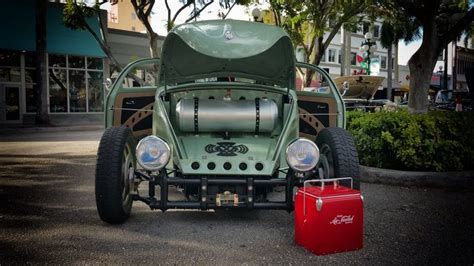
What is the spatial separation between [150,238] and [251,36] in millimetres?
2371

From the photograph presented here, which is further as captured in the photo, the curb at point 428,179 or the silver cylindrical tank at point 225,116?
the curb at point 428,179

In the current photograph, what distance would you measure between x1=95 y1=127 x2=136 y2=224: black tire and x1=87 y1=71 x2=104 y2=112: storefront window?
75.0ft

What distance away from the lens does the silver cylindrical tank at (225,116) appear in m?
4.66

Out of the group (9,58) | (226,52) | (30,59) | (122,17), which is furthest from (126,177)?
(122,17)

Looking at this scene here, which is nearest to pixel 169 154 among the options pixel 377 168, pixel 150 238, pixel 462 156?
pixel 150 238

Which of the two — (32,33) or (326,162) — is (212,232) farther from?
(32,33)

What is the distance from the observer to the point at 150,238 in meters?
3.89

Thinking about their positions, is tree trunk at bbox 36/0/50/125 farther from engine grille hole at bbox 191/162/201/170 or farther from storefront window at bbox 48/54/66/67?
engine grille hole at bbox 191/162/201/170

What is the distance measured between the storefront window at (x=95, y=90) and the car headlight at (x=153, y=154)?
76.4 feet

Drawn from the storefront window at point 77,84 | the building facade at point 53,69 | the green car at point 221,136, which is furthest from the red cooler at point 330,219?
the storefront window at point 77,84

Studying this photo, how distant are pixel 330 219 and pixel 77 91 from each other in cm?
2431

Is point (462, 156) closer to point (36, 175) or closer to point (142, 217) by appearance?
point (142, 217)

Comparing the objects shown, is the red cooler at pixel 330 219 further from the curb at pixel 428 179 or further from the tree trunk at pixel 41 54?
the tree trunk at pixel 41 54

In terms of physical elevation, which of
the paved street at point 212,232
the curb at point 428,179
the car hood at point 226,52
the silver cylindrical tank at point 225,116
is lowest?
the paved street at point 212,232
